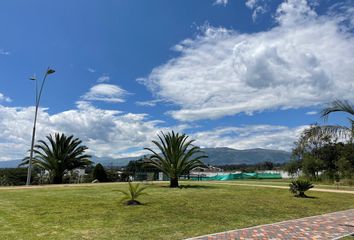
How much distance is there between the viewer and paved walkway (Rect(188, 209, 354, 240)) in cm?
746

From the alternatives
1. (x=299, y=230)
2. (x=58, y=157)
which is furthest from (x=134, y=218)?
(x=58, y=157)

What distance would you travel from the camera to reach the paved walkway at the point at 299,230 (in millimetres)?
7457

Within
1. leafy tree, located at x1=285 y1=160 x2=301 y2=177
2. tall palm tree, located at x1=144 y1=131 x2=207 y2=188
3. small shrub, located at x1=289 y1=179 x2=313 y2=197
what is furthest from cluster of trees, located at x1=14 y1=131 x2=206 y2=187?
leafy tree, located at x1=285 y1=160 x2=301 y2=177

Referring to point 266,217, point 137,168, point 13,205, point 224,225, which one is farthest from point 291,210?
point 137,168

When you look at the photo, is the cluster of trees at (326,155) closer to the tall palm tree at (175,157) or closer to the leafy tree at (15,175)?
the tall palm tree at (175,157)

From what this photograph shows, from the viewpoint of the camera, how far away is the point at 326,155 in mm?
47562

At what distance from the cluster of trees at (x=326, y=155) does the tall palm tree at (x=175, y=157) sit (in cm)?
799

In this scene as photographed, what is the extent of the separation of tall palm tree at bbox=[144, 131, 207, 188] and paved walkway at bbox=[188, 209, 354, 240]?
48.1 ft

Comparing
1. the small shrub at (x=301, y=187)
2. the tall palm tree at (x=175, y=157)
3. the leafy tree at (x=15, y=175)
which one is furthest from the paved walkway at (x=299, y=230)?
the leafy tree at (x=15, y=175)

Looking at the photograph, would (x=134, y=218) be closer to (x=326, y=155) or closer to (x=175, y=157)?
(x=175, y=157)

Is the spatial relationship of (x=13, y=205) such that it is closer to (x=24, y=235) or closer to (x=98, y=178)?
(x=24, y=235)

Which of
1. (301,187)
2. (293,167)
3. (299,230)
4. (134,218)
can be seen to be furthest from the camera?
(293,167)

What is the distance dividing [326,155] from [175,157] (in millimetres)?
31915

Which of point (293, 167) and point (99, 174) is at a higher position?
point (293, 167)
